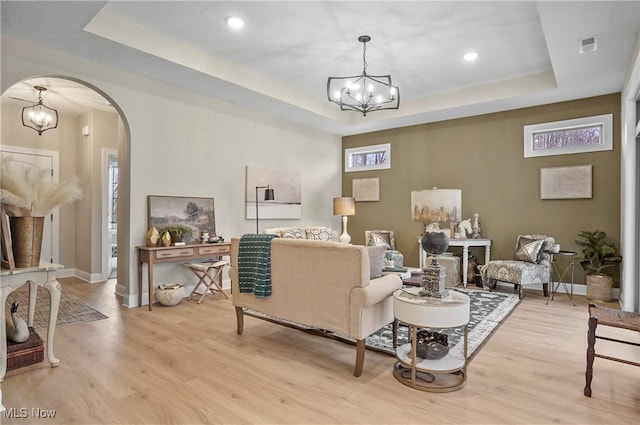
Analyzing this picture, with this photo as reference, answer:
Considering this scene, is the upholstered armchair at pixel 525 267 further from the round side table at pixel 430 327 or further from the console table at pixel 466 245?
the round side table at pixel 430 327

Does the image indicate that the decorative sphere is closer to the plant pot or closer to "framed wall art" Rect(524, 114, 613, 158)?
the plant pot

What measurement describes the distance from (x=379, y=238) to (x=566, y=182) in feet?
9.99

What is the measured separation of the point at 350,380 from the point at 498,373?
109 cm

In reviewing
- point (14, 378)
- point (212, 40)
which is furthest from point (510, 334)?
point (212, 40)

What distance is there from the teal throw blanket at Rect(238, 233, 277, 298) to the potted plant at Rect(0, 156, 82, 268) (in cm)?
137

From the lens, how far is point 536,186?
5574 mm

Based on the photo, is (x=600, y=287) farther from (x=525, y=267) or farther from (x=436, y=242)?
(x=436, y=242)

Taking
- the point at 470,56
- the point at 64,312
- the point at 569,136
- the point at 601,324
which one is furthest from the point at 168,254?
the point at 569,136

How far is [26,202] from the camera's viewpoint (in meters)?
2.53

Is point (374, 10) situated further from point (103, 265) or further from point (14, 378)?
point (103, 265)

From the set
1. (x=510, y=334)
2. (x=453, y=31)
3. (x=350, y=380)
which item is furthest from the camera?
(x=453, y=31)

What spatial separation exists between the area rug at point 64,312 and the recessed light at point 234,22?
345cm

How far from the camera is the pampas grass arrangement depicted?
246 centimetres

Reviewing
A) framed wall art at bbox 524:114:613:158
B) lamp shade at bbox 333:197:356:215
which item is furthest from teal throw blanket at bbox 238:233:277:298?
framed wall art at bbox 524:114:613:158
